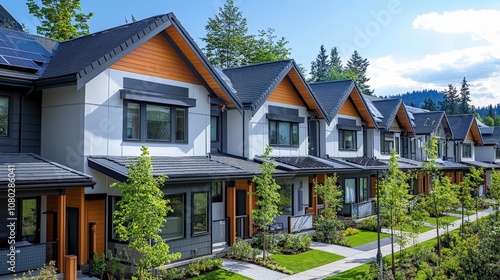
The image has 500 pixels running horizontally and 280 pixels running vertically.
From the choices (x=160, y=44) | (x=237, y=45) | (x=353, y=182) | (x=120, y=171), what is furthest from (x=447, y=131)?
(x=120, y=171)

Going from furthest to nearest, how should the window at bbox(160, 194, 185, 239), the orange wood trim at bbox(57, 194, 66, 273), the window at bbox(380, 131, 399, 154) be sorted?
the window at bbox(380, 131, 399, 154) < the window at bbox(160, 194, 185, 239) < the orange wood trim at bbox(57, 194, 66, 273)

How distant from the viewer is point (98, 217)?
1641 centimetres

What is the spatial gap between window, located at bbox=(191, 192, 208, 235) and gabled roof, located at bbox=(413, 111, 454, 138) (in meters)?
27.2

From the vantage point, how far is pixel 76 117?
15.9 metres

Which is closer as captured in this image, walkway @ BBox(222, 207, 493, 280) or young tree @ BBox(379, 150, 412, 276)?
walkway @ BBox(222, 207, 493, 280)

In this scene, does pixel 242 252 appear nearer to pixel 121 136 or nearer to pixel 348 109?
pixel 121 136

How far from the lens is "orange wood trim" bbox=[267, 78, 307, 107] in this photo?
1005 inches

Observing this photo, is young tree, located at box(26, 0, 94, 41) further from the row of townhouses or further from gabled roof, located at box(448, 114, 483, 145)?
gabled roof, located at box(448, 114, 483, 145)

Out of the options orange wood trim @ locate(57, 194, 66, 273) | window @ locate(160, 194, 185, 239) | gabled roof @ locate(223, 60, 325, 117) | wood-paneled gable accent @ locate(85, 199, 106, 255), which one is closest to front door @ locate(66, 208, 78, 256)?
wood-paneled gable accent @ locate(85, 199, 106, 255)

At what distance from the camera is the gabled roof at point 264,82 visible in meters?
23.4

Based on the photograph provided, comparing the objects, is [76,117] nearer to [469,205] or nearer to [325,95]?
[325,95]

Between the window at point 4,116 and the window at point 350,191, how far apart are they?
66.6ft

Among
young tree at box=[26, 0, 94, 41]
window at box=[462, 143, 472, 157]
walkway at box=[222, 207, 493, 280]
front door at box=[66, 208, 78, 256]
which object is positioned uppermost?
young tree at box=[26, 0, 94, 41]

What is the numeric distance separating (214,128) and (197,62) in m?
4.52
